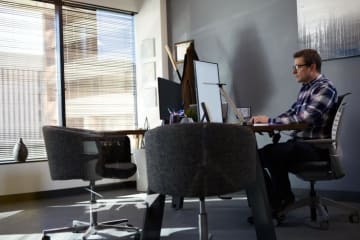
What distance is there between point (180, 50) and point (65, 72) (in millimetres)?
1552

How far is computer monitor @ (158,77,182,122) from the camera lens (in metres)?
3.46

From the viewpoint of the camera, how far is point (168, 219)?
338 cm

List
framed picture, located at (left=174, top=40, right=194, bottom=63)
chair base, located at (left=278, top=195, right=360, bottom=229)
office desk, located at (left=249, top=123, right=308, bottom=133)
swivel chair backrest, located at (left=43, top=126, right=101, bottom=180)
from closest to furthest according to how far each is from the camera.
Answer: office desk, located at (left=249, top=123, right=308, bottom=133), swivel chair backrest, located at (left=43, top=126, right=101, bottom=180), chair base, located at (left=278, top=195, right=360, bottom=229), framed picture, located at (left=174, top=40, right=194, bottom=63)

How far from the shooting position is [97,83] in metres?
5.62

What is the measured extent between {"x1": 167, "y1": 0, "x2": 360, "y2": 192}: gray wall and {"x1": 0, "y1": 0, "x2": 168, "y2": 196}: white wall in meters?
0.45

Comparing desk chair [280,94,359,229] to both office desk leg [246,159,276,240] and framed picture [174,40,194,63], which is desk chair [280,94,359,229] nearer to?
office desk leg [246,159,276,240]

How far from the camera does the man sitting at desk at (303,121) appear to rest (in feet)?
9.41

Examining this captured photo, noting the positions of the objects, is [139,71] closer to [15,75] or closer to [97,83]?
[97,83]

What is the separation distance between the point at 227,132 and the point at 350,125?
254 centimetres

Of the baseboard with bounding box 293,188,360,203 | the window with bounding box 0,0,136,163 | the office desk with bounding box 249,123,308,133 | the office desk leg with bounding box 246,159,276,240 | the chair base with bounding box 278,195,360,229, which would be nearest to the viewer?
the office desk leg with bounding box 246,159,276,240

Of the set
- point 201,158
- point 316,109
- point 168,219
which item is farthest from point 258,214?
point 168,219

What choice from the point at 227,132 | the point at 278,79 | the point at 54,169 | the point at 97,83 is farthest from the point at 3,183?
the point at 227,132

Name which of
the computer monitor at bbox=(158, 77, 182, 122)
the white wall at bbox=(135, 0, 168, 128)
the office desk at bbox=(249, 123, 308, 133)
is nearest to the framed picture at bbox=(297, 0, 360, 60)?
the computer monitor at bbox=(158, 77, 182, 122)

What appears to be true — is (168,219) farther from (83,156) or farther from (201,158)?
(201,158)
